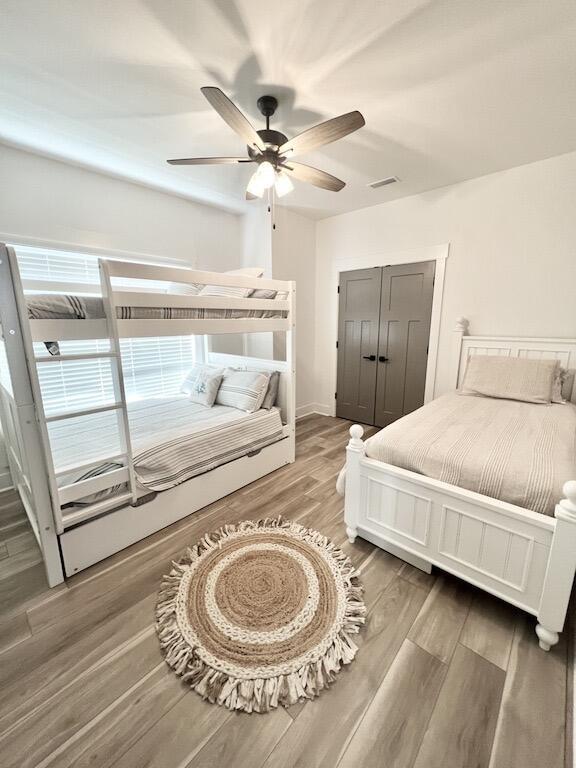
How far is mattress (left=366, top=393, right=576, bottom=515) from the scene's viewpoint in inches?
51.6

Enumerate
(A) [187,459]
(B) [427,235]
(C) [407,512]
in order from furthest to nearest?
1. (B) [427,235]
2. (A) [187,459]
3. (C) [407,512]

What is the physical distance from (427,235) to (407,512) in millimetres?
2844

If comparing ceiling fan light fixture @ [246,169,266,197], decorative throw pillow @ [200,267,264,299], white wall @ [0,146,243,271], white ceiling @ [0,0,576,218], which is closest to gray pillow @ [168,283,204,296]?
decorative throw pillow @ [200,267,264,299]

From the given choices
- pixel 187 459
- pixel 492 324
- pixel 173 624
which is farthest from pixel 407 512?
pixel 492 324

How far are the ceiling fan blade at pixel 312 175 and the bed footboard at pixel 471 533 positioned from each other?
163 cm

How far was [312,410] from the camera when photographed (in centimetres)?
452

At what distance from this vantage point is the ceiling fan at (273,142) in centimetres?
142

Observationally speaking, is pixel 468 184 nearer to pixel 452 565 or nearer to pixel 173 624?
pixel 452 565

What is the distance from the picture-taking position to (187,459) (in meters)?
2.09

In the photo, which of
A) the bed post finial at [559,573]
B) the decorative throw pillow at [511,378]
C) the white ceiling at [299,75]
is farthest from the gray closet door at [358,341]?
the bed post finial at [559,573]

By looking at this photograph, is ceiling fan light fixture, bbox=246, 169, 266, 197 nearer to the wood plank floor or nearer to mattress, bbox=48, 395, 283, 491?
mattress, bbox=48, 395, 283, 491

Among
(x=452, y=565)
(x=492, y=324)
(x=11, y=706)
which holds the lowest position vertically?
(x=11, y=706)

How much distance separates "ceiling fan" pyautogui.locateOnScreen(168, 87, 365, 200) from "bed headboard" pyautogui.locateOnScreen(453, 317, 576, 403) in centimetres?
192

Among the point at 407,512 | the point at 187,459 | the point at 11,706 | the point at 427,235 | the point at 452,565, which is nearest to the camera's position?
the point at 11,706
